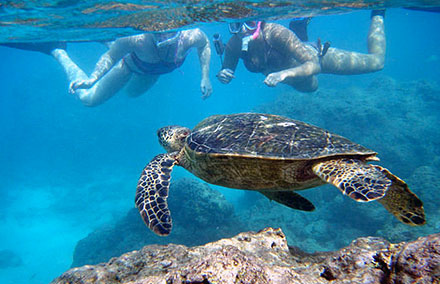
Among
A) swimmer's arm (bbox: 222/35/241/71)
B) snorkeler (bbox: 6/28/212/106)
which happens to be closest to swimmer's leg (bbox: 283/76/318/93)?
swimmer's arm (bbox: 222/35/241/71)

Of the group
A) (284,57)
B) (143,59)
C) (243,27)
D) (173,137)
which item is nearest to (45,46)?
(143,59)

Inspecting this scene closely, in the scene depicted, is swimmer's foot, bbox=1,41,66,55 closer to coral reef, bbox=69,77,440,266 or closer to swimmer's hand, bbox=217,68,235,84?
coral reef, bbox=69,77,440,266

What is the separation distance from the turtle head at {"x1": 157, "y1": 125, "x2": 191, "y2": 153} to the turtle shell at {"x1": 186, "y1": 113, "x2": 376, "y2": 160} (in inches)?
27.9

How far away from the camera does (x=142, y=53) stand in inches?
391

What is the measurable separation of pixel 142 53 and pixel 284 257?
10.4 metres

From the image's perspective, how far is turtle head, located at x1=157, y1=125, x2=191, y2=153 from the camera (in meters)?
4.11

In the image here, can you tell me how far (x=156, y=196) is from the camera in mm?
2805

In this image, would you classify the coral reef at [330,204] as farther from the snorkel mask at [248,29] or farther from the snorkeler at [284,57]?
the snorkel mask at [248,29]

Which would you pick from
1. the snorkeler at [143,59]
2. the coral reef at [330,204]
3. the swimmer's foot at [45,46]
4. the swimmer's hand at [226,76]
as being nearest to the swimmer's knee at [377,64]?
the coral reef at [330,204]

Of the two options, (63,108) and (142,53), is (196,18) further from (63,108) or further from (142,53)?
(63,108)

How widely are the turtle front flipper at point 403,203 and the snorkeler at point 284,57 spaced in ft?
16.4

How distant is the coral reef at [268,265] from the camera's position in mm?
1210

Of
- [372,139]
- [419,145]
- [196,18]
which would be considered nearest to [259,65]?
[196,18]

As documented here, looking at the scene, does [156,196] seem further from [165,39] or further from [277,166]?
[165,39]
